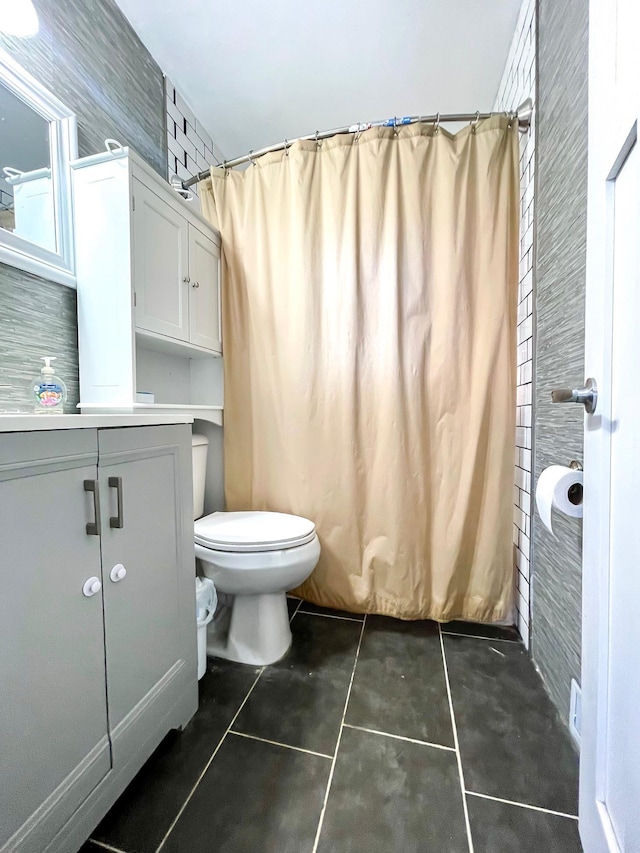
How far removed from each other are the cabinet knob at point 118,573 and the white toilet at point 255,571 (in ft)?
1.41

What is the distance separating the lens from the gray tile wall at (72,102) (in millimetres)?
1006

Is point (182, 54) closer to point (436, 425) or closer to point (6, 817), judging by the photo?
point (436, 425)

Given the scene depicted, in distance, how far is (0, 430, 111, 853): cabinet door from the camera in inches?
22.2

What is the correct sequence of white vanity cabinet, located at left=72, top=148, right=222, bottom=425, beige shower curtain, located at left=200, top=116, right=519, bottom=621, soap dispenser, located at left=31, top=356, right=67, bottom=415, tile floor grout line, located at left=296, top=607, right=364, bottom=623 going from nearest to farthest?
soap dispenser, located at left=31, top=356, right=67, bottom=415
white vanity cabinet, located at left=72, top=148, right=222, bottom=425
beige shower curtain, located at left=200, top=116, right=519, bottom=621
tile floor grout line, located at left=296, top=607, right=364, bottom=623

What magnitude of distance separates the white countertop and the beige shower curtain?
762mm

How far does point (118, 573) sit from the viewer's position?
76 cm

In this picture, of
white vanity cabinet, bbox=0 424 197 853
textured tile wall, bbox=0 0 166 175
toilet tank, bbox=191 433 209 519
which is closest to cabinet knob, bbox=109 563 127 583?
white vanity cabinet, bbox=0 424 197 853

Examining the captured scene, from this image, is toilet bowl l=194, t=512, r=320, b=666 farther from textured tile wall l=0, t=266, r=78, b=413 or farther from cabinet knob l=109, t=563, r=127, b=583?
textured tile wall l=0, t=266, r=78, b=413

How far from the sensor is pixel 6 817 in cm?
55

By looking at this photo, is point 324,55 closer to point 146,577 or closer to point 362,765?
point 146,577

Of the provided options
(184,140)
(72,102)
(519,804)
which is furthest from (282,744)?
(184,140)

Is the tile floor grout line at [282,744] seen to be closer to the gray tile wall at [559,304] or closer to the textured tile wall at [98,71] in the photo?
the gray tile wall at [559,304]

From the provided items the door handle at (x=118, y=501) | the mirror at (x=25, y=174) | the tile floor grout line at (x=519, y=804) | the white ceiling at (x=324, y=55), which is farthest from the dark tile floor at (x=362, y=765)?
the white ceiling at (x=324, y=55)

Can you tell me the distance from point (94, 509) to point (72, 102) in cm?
134
